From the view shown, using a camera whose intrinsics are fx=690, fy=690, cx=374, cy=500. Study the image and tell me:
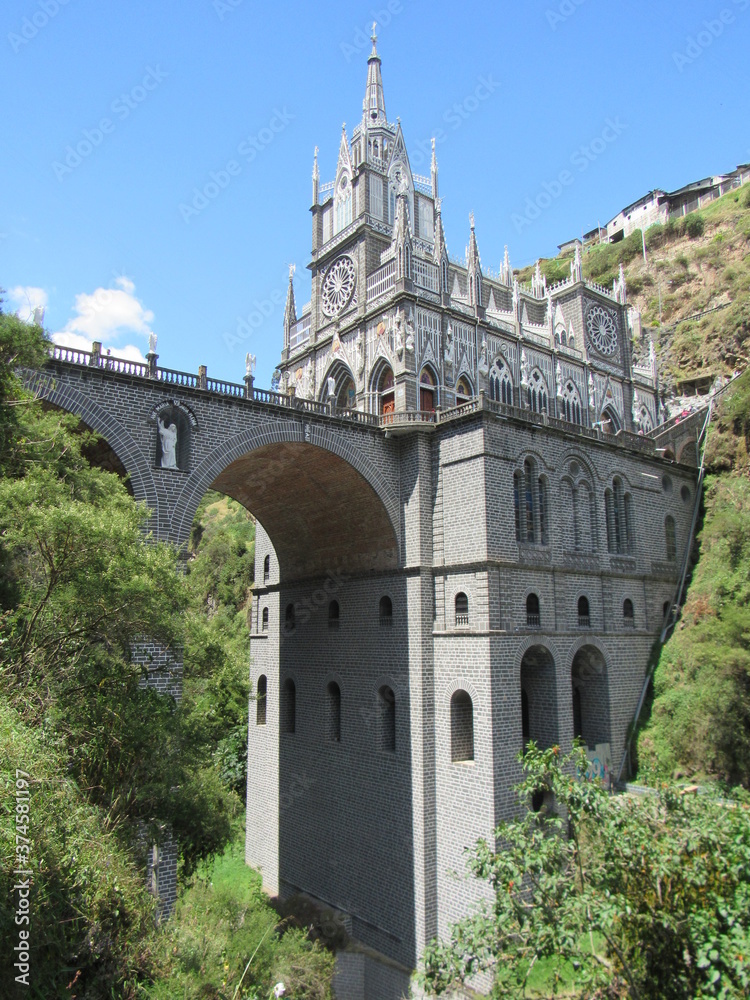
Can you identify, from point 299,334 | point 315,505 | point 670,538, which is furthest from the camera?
point 299,334

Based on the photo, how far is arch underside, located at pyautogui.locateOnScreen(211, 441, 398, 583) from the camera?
22.9 meters

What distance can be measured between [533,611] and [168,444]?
12.2 metres

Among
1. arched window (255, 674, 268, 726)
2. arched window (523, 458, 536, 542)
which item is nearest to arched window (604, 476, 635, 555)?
arched window (523, 458, 536, 542)

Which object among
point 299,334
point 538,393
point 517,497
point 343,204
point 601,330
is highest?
point 343,204

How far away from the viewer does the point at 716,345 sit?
41000 mm

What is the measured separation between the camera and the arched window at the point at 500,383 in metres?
28.5

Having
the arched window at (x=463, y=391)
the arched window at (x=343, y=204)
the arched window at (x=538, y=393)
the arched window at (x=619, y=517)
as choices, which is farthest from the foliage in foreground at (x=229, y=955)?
the arched window at (x=343, y=204)

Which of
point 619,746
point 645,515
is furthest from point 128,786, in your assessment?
point 645,515

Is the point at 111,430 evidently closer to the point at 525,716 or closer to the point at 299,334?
the point at 525,716

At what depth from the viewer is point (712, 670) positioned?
879 inches

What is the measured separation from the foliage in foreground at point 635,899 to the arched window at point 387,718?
480 inches

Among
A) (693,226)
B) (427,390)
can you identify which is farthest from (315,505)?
(693,226)

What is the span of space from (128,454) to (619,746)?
18763 mm

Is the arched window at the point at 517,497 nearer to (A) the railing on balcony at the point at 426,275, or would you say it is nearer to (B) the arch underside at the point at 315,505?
(B) the arch underside at the point at 315,505
